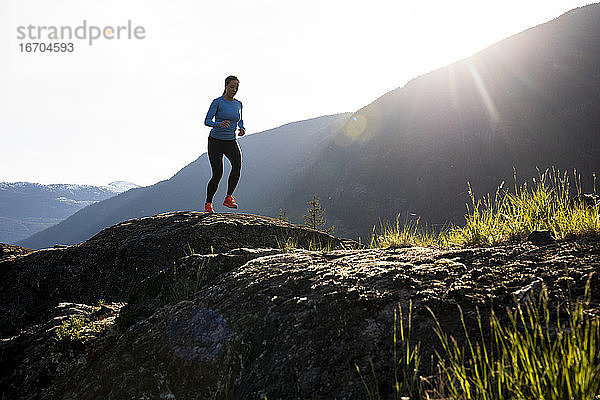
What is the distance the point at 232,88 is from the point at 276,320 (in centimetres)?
629

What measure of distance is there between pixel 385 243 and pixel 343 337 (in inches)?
123

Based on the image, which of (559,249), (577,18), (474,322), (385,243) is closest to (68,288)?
(385,243)

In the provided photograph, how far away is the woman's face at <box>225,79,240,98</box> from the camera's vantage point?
25.0 ft

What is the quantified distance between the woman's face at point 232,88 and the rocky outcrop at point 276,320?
4.76m

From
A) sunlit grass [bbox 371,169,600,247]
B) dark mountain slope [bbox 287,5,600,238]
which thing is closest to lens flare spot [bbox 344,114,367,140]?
dark mountain slope [bbox 287,5,600,238]

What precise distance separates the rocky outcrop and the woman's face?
15.6 feet

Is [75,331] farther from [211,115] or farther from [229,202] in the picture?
[229,202]

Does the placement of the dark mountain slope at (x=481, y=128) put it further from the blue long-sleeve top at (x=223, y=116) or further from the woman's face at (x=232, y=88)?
the woman's face at (x=232, y=88)

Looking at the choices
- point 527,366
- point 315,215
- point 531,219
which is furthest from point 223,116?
point 315,215

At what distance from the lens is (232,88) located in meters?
7.66

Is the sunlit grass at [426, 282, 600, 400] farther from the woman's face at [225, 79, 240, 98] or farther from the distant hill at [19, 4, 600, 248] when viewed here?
the distant hill at [19, 4, 600, 248]

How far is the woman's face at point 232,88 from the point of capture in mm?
7614

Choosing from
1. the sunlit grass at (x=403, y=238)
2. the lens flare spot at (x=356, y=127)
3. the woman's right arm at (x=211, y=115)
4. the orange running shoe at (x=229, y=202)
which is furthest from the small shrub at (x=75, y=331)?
the lens flare spot at (x=356, y=127)

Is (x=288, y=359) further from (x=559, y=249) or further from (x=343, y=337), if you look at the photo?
(x=559, y=249)
